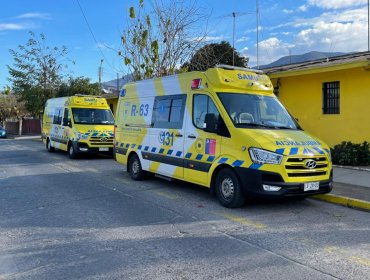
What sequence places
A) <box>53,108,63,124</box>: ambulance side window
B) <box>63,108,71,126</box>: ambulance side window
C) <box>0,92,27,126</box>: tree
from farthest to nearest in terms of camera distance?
1. <box>0,92,27,126</box>: tree
2. <box>53,108,63,124</box>: ambulance side window
3. <box>63,108,71,126</box>: ambulance side window

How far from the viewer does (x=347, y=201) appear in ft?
25.4

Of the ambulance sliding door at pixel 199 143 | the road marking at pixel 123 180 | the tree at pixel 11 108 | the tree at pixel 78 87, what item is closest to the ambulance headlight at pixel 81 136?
the road marking at pixel 123 180

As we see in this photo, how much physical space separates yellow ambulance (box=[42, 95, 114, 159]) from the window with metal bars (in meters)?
8.38

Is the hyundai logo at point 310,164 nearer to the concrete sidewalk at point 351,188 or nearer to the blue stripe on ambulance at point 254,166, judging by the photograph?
the blue stripe on ambulance at point 254,166

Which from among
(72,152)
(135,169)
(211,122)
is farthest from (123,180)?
(72,152)

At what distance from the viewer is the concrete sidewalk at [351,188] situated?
7686mm

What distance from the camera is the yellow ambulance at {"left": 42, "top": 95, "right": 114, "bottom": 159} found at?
52.8ft

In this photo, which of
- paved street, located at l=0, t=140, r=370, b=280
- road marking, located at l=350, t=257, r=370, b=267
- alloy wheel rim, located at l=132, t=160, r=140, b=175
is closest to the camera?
paved street, located at l=0, t=140, r=370, b=280

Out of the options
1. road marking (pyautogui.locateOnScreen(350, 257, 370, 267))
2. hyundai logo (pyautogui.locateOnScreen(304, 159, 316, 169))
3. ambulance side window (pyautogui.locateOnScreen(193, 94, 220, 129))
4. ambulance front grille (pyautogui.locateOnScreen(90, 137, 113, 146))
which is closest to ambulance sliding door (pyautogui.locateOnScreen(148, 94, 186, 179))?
ambulance side window (pyautogui.locateOnScreen(193, 94, 220, 129))

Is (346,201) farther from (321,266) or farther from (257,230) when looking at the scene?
(321,266)

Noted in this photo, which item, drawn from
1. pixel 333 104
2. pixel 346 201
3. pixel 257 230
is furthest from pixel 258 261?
pixel 333 104

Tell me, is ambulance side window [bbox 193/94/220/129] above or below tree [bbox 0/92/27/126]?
below

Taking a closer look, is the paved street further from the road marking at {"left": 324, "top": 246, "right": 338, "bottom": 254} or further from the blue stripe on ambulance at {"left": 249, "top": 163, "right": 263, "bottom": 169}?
the blue stripe on ambulance at {"left": 249, "top": 163, "right": 263, "bottom": 169}

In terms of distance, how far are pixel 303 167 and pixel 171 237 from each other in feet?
8.73
